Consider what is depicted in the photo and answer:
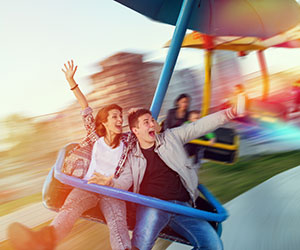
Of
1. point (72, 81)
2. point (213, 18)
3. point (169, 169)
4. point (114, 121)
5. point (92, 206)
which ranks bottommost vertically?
point (92, 206)

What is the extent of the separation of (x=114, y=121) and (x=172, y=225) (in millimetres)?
512

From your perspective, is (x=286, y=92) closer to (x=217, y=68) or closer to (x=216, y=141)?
(x=217, y=68)

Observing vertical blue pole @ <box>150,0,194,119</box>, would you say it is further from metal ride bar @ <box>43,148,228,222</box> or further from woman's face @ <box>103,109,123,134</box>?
metal ride bar @ <box>43,148,228,222</box>

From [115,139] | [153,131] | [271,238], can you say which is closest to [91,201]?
[115,139]

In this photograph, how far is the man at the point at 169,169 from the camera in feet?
4.47

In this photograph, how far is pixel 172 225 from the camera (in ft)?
4.61

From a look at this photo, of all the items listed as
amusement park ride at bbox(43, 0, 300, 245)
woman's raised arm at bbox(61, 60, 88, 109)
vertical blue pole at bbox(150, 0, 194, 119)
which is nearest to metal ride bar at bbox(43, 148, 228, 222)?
amusement park ride at bbox(43, 0, 300, 245)

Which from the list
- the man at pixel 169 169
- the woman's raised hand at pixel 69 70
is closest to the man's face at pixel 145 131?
the man at pixel 169 169

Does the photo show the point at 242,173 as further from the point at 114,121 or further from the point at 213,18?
the point at 114,121

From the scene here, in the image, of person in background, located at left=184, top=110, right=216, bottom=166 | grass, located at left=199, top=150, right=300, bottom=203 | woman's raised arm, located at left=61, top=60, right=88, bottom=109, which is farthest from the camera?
grass, located at left=199, top=150, right=300, bottom=203

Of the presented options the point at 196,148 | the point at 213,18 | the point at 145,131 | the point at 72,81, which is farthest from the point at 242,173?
the point at 72,81

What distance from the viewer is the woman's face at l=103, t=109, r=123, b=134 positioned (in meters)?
1.40

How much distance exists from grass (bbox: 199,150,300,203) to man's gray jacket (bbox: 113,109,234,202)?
0.99 m

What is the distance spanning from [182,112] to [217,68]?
0.44 metres
